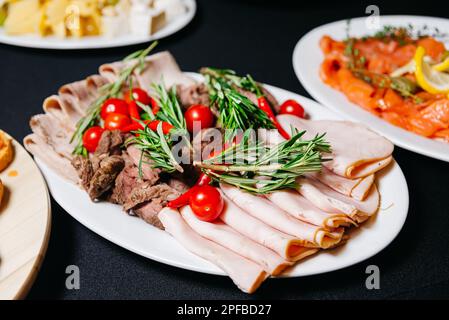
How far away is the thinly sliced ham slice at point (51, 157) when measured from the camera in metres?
1.99

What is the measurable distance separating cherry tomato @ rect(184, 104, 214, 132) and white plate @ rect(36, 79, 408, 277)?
496 millimetres

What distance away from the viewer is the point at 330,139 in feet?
6.97

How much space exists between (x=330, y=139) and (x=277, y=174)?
0.43 meters

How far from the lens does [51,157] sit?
2.06 m

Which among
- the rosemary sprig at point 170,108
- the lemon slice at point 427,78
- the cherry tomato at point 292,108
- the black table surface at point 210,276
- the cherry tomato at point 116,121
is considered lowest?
the black table surface at point 210,276

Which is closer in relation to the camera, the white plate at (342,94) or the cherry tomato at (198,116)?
the cherry tomato at (198,116)

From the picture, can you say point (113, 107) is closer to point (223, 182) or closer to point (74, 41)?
point (223, 182)

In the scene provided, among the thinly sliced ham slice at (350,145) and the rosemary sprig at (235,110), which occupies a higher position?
the rosemary sprig at (235,110)

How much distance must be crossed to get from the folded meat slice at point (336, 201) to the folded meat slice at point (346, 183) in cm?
2

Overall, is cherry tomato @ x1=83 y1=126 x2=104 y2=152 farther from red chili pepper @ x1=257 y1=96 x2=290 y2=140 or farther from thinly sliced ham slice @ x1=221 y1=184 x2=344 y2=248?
red chili pepper @ x1=257 y1=96 x2=290 y2=140

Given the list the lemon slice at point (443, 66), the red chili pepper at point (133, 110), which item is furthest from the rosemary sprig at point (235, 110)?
the lemon slice at point (443, 66)

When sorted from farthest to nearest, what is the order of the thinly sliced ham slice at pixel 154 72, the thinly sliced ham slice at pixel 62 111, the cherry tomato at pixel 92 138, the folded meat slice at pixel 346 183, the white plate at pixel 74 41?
1. the white plate at pixel 74 41
2. the thinly sliced ham slice at pixel 154 72
3. the thinly sliced ham slice at pixel 62 111
4. the cherry tomato at pixel 92 138
5. the folded meat slice at pixel 346 183

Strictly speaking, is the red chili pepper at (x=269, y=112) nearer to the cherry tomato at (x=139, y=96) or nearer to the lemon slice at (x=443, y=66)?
the cherry tomato at (x=139, y=96)

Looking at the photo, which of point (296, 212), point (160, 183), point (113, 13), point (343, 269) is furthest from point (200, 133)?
point (113, 13)
